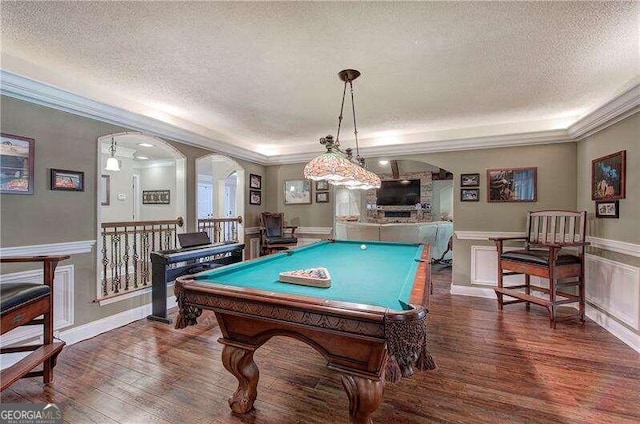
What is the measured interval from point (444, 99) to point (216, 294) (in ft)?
10.7

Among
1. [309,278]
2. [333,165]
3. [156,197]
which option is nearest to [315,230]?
[333,165]

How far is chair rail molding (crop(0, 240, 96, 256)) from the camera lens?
2434 millimetres

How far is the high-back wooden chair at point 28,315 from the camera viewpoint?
175 cm

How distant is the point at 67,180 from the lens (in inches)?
110

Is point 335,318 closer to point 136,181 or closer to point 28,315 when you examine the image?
point 28,315

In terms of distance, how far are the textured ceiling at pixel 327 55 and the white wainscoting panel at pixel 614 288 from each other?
1.90m

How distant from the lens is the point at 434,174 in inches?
375

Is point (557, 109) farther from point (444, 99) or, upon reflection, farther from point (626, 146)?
point (444, 99)

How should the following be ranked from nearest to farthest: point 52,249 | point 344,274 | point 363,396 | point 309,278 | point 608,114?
point 363,396 → point 309,278 → point 344,274 → point 52,249 → point 608,114

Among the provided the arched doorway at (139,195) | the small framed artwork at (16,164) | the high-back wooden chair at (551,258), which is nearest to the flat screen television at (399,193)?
the high-back wooden chair at (551,258)

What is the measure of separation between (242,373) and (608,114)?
4.26 meters

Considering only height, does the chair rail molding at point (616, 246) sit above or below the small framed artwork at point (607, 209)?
below

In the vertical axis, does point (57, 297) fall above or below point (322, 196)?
below

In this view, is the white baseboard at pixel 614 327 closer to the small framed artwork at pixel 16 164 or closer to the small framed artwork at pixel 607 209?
the small framed artwork at pixel 607 209
